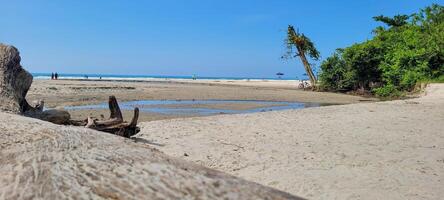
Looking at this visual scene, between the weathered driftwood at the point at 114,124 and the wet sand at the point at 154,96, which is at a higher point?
the weathered driftwood at the point at 114,124

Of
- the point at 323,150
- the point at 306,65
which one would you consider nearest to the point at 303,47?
the point at 306,65

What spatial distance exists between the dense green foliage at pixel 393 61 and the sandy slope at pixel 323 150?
14.3m

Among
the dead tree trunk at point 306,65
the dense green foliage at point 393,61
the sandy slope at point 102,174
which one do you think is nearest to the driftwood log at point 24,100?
the sandy slope at point 102,174

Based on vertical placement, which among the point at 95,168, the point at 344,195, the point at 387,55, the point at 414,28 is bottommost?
the point at 344,195

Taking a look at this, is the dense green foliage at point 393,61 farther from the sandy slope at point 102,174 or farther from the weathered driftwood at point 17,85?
the sandy slope at point 102,174

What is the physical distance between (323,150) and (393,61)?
2189cm

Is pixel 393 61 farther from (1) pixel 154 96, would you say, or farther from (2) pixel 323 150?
(2) pixel 323 150

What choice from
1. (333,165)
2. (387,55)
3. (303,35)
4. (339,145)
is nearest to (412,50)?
(387,55)

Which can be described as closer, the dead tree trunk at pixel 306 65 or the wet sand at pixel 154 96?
the wet sand at pixel 154 96

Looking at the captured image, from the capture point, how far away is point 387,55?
28000 millimetres

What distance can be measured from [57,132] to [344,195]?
123 inches

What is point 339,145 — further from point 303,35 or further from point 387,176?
point 303,35

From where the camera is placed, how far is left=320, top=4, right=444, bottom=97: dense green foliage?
24.8 meters

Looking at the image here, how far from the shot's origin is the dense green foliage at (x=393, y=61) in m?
24.8
